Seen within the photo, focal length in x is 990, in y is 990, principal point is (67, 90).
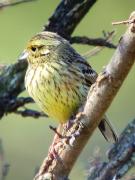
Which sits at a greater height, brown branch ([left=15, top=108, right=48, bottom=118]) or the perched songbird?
the perched songbird

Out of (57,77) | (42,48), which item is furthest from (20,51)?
(57,77)

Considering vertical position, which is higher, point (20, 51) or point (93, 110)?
point (93, 110)

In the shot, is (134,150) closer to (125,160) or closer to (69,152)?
(125,160)

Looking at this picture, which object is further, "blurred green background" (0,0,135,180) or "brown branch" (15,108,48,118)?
"blurred green background" (0,0,135,180)

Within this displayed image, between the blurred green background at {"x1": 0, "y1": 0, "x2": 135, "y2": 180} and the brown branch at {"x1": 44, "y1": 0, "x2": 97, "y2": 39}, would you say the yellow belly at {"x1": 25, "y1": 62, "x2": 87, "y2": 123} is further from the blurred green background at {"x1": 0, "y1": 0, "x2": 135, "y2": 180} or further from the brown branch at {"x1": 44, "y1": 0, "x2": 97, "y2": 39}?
the blurred green background at {"x1": 0, "y1": 0, "x2": 135, "y2": 180}

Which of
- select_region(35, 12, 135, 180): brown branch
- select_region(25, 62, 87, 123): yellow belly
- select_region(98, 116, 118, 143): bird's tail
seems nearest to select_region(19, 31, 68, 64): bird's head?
select_region(25, 62, 87, 123): yellow belly

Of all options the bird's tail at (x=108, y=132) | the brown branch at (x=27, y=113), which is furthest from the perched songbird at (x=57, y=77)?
the brown branch at (x=27, y=113)

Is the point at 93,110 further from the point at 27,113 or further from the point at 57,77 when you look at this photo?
the point at 27,113

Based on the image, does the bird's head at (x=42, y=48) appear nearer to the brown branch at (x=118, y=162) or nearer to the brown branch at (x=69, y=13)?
the brown branch at (x=69, y=13)
